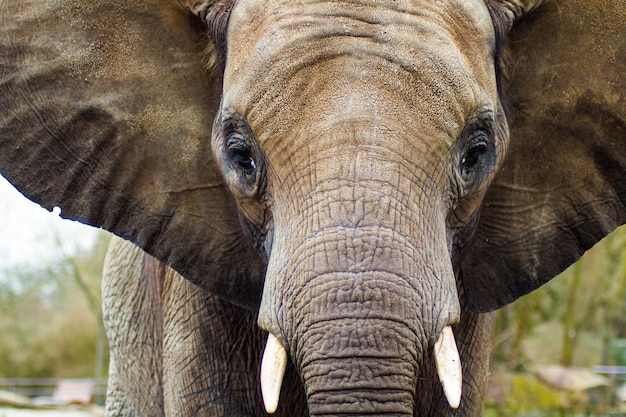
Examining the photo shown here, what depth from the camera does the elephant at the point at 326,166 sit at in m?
3.32

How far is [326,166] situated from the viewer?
3430 millimetres

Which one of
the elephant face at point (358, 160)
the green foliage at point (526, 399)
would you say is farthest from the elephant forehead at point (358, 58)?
the green foliage at point (526, 399)

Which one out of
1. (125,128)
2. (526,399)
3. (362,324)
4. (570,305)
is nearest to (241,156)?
(125,128)

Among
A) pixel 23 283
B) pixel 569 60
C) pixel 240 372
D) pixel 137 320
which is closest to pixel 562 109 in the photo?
pixel 569 60

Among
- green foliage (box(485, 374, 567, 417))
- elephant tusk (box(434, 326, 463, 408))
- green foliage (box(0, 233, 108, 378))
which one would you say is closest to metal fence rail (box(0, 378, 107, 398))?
green foliage (box(0, 233, 108, 378))

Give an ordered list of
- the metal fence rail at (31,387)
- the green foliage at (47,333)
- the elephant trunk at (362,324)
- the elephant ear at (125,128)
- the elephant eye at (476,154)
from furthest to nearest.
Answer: the green foliage at (47,333)
the metal fence rail at (31,387)
the elephant ear at (125,128)
the elephant eye at (476,154)
the elephant trunk at (362,324)

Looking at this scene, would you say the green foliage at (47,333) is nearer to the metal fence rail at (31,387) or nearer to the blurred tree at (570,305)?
the metal fence rail at (31,387)

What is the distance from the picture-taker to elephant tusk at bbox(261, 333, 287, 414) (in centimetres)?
338

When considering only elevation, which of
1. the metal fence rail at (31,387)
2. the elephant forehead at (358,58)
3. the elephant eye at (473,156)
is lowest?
the metal fence rail at (31,387)

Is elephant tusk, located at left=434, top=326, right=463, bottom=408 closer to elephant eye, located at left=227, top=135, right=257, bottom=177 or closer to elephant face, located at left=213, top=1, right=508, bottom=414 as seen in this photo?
elephant face, located at left=213, top=1, right=508, bottom=414

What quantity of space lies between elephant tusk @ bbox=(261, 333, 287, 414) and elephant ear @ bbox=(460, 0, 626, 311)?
3.70 ft

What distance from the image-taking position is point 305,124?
3500 mm

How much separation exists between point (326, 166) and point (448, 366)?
25.0 inches

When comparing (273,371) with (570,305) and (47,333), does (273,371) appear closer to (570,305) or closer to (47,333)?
(570,305)
